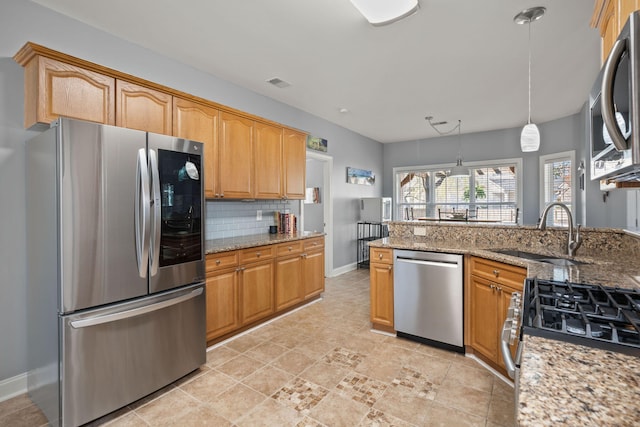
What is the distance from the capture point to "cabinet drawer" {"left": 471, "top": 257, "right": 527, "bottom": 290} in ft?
6.99

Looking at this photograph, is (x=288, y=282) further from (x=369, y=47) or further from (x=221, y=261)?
(x=369, y=47)

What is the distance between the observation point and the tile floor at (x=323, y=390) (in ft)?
6.22

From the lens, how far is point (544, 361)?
75 cm

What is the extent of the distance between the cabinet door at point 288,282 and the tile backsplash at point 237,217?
25.9 inches

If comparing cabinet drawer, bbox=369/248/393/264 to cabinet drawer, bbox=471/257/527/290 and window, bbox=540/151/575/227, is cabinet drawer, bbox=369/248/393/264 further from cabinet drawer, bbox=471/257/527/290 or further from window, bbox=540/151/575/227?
window, bbox=540/151/575/227

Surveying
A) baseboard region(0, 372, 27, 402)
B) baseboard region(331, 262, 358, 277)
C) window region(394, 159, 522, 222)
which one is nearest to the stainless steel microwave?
baseboard region(0, 372, 27, 402)

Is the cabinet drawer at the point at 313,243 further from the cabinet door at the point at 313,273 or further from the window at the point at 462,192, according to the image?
the window at the point at 462,192

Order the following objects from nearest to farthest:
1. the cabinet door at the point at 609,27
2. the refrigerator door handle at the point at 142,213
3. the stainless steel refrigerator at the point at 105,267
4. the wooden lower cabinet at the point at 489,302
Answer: the cabinet door at the point at 609,27 → the stainless steel refrigerator at the point at 105,267 → the refrigerator door handle at the point at 142,213 → the wooden lower cabinet at the point at 489,302

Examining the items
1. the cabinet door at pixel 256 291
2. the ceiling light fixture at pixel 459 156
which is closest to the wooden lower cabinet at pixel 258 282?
the cabinet door at pixel 256 291

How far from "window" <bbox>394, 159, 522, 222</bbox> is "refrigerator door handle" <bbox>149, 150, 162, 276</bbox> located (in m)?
5.34

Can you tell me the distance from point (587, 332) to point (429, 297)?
77.6 inches

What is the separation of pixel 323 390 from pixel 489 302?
4.71 feet

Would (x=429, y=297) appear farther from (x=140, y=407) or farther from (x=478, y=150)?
(x=478, y=150)

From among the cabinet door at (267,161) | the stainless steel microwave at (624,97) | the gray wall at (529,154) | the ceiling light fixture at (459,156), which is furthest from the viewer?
the ceiling light fixture at (459,156)
